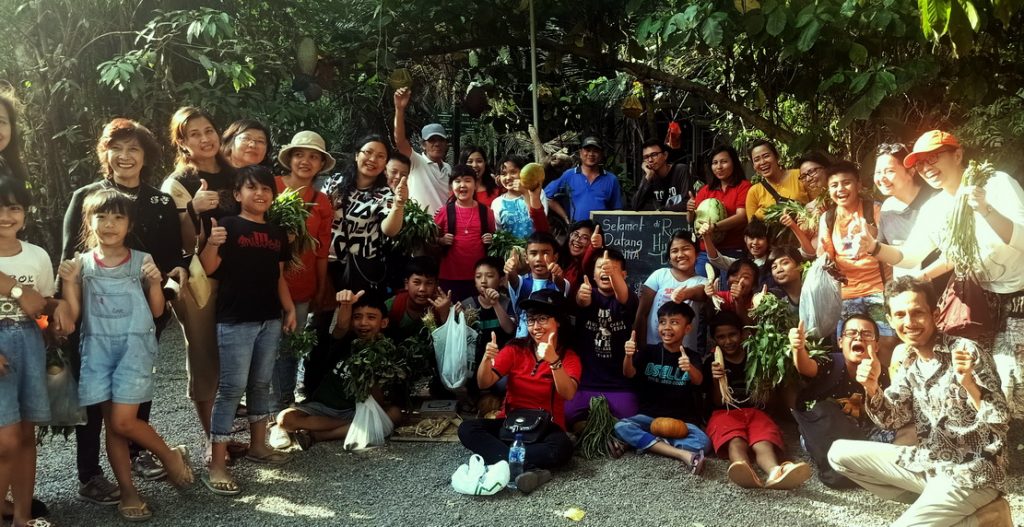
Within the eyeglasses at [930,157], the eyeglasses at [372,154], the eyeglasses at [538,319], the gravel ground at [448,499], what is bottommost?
the gravel ground at [448,499]

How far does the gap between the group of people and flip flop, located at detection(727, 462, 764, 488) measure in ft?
0.05

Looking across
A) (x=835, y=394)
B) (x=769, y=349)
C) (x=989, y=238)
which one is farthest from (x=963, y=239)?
(x=835, y=394)

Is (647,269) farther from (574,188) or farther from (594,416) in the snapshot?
(594,416)

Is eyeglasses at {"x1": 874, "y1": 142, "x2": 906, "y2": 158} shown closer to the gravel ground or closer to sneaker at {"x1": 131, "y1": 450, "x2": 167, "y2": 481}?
the gravel ground

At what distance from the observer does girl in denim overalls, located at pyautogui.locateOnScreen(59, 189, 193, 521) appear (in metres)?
3.80

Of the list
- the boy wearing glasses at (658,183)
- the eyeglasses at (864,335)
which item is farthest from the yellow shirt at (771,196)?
the eyeglasses at (864,335)

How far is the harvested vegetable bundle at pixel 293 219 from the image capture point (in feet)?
15.0

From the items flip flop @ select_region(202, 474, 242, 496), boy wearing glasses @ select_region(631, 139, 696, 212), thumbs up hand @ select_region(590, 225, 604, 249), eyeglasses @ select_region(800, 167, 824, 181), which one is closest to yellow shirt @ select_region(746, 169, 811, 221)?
eyeglasses @ select_region(800, 167, 824, 181)

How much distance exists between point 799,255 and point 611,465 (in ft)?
6.33

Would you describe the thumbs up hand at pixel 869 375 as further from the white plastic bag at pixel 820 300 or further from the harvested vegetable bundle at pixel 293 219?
the harvested vegetable bundle at pixel 293 219

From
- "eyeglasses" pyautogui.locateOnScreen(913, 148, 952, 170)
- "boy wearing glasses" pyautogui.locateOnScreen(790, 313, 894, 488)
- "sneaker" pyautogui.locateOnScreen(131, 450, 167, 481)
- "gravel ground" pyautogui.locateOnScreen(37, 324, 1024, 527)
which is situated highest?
"eyeglasses" pyautogui.locateOnScreen(913, 148, 952, 170)

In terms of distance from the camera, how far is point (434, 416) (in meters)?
5.30

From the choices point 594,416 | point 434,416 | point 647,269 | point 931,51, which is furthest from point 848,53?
point 434,416

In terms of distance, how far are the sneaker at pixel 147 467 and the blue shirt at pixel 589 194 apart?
3610 mm
